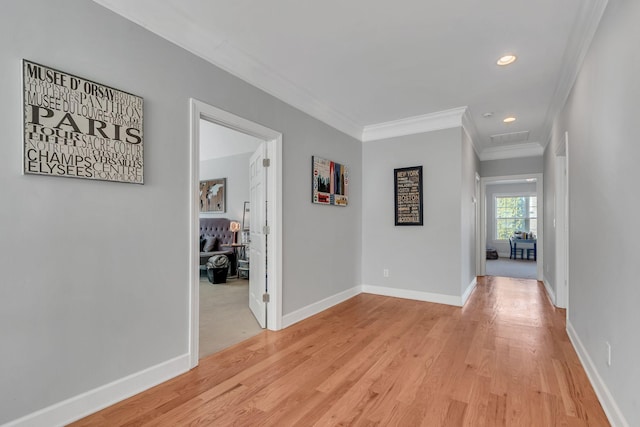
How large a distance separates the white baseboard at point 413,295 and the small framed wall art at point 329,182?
1.42 metres

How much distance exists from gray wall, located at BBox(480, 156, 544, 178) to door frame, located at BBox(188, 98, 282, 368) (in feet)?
16.5

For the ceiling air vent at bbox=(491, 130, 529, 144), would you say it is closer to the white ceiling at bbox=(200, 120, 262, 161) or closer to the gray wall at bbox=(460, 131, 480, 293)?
the gray wall at bbox=(460, 131, 480, 293)

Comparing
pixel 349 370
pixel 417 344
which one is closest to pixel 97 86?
pixel 349 370

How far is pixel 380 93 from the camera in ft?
11.7

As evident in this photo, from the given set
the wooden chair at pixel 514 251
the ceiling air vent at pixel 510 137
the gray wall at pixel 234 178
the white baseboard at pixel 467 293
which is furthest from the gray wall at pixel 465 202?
the wooden chair at pixel 514 251

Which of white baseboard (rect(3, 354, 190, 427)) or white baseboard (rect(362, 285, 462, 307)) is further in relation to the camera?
white baseboard (rect(362, 285, 462, 307))

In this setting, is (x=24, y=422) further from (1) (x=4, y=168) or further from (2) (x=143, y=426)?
(1) (x=4, y=168)

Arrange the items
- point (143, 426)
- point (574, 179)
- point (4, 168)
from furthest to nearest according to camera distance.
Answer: point (574, 179) < point (143, 426) < point (4, 168)

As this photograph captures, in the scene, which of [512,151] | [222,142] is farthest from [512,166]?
[222,142]

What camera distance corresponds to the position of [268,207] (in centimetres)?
328

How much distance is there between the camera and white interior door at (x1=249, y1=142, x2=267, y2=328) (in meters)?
3.30

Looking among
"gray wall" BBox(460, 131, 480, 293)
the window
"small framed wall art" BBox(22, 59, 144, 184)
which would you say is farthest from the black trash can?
the window

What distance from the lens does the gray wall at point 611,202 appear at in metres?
1.53

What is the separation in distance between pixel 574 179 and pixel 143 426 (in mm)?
3770
